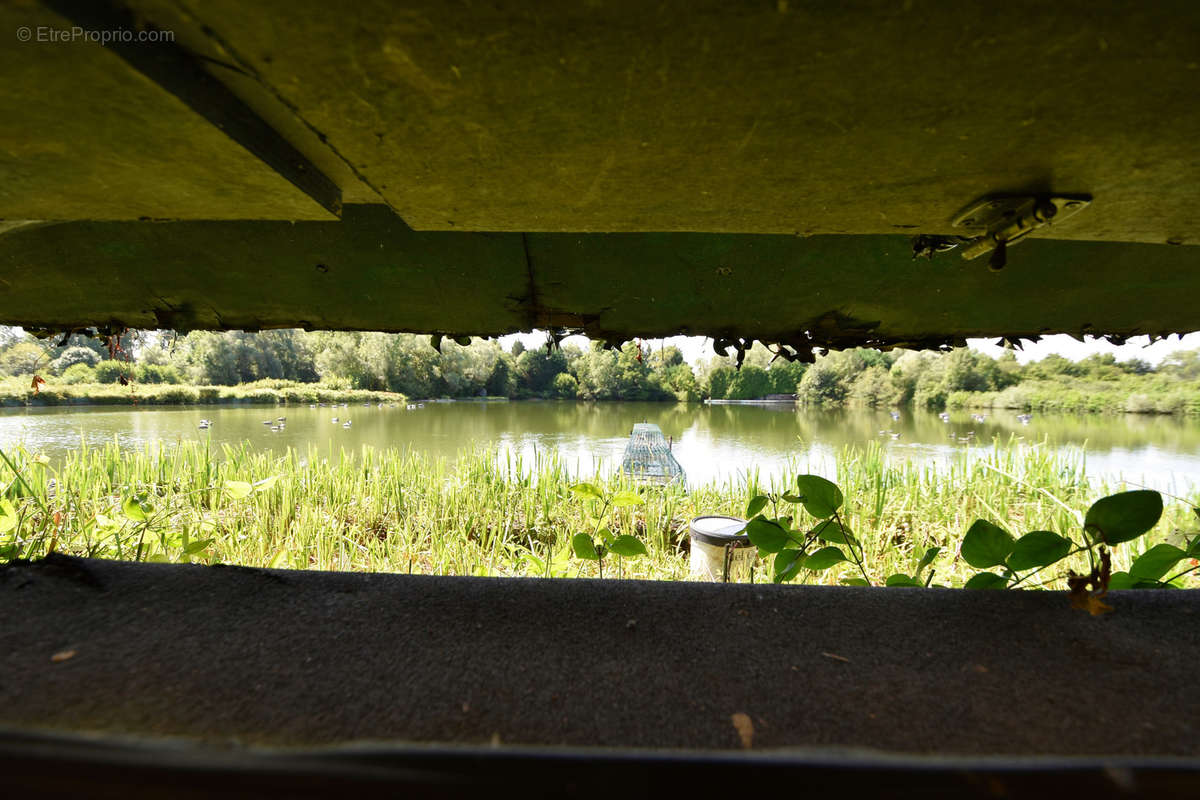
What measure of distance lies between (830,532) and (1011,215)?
0.67 metres

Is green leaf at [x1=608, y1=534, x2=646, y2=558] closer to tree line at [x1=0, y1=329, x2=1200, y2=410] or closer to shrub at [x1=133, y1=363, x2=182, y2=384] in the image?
tree line at [x1=0, y1=329, x2=1200, y2=410]

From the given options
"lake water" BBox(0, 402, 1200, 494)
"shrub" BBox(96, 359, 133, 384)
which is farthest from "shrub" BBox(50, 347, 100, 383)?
"lake water" BBox(0, 402, 1200, 494)

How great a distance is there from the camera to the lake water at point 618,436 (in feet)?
23.6

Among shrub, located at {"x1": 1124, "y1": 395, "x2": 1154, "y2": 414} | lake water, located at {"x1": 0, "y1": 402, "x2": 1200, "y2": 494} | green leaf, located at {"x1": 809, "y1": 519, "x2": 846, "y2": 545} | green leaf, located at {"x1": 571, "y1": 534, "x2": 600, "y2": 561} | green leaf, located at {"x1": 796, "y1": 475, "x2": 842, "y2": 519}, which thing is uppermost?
green leaf, located at {"x1": 796, "y1": 475, "x2": 842, "y2": 519}

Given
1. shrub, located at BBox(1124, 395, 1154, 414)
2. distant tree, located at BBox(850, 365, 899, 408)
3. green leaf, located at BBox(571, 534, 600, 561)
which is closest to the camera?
green leaf, located at BBox(571, 534, 600, 561)

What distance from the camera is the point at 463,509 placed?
3.62 meters

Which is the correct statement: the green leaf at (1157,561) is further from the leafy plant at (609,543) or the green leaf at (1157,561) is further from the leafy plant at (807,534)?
the leafy plant at (609,543)

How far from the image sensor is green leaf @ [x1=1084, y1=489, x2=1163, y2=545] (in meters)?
0.64

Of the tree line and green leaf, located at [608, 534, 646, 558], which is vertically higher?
the tree line

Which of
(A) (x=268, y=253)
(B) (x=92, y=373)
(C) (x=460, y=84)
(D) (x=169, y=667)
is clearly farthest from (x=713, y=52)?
(B) (x=92, y=373)

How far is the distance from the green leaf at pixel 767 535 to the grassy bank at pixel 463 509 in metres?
1.54

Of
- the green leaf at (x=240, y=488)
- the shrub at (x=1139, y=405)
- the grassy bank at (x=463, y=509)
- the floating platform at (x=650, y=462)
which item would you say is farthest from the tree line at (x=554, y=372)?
the green leaf at (x=240, y=488)

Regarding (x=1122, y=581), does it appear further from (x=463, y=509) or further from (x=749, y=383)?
(x=749, y=383)

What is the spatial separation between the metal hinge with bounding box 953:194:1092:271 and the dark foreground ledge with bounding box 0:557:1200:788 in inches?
17.8
